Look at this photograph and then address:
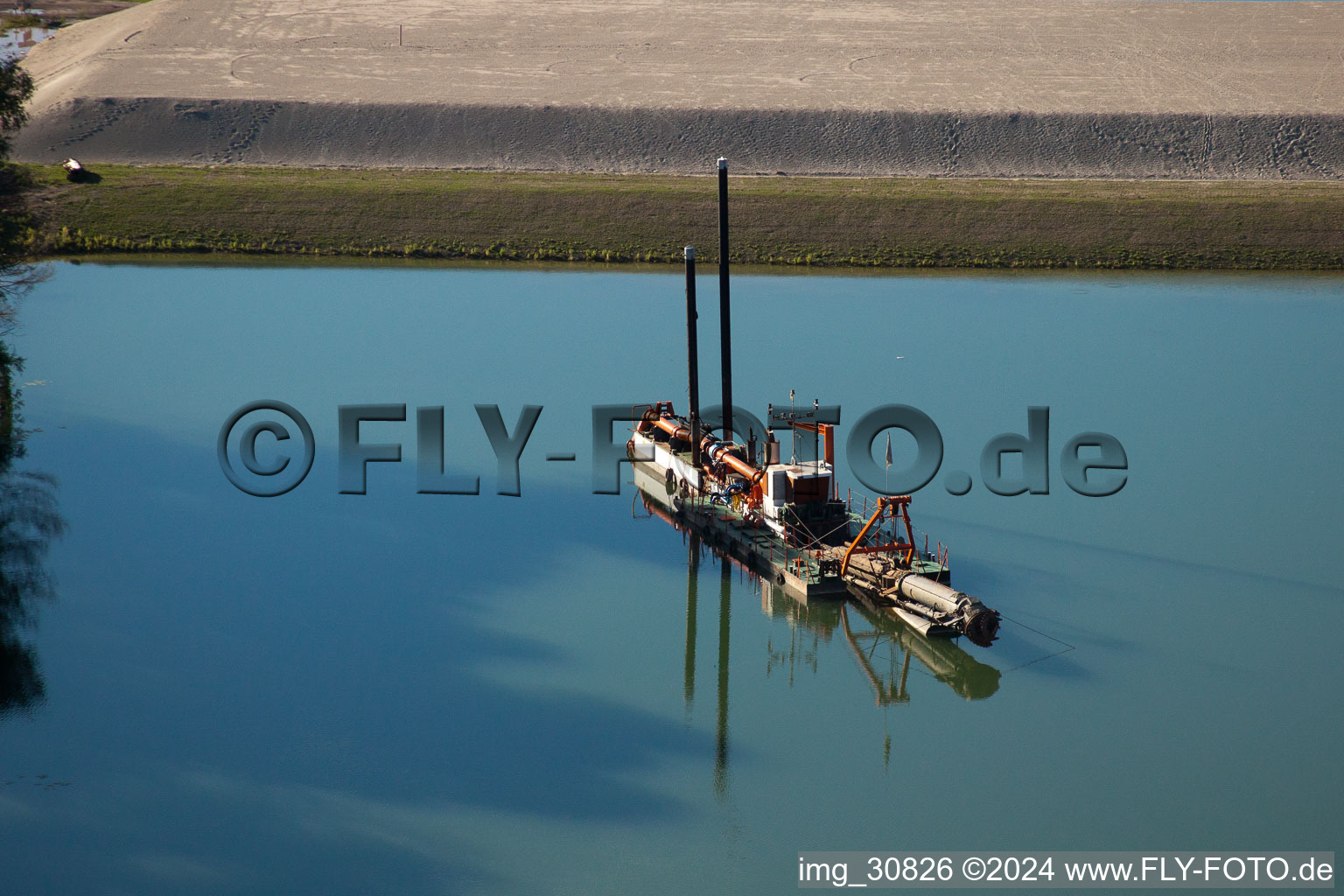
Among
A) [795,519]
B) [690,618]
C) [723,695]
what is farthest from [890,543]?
[723,695]

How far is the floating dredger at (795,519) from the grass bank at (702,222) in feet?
86.0

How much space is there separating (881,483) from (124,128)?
54611 mm

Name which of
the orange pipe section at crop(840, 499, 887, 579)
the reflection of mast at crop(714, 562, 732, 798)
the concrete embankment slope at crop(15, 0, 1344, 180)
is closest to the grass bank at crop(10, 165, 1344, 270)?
the concrete embankment slope at crop(15, 0, 1344, 180)

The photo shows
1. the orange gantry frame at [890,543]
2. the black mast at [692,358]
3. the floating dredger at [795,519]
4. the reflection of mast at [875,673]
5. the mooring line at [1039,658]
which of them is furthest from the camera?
the black mast at [692,358]

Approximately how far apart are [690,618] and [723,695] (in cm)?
245

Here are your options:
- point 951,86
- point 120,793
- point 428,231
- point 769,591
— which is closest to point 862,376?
point 769,591

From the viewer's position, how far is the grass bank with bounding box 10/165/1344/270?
50.4 m

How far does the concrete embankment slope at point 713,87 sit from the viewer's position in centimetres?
6525

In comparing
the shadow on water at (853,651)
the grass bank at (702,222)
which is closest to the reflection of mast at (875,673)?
the shadow on water at (853,651)

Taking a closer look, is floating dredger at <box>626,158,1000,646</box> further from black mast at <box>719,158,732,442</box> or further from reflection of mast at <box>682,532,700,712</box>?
reflection of mast at <box>682,532,700,712</box>

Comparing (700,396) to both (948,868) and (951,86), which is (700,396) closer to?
(948,868)

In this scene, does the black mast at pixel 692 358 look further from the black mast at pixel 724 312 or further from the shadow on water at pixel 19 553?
the shadow on water at pixel 19 553

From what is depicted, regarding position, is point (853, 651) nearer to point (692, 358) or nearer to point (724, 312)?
point (692, 358)

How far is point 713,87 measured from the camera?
242 ft
